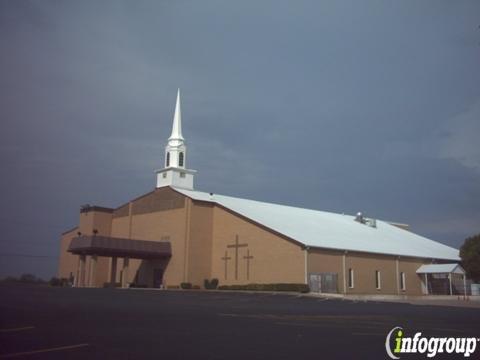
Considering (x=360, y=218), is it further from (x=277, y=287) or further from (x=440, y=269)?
(x=277, y=287)

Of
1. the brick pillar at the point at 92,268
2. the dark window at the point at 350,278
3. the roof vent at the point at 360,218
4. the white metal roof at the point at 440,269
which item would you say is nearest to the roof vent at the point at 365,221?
the roof vent at the point at 360,218

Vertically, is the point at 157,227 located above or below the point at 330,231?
above

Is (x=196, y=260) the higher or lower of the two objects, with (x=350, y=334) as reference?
higher

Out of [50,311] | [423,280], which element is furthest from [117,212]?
[50,311]

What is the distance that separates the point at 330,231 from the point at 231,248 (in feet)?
36.5

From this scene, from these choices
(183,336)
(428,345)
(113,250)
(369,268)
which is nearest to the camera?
(428,345)

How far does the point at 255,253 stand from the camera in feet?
156

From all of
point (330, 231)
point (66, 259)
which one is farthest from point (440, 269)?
point (66, 259)

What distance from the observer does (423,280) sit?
190ft

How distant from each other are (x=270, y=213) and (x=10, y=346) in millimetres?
48402

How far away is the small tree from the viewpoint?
180ft

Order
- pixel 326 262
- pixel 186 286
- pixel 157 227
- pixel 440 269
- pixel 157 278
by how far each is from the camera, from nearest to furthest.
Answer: pixel 326 262, pixel 186 286, pixel 157 278, pixel 440 269, pixel 157 227

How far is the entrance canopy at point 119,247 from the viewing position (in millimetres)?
50156

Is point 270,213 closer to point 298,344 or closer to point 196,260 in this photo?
point 196,260
